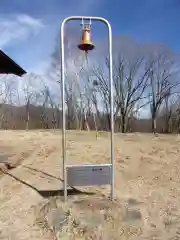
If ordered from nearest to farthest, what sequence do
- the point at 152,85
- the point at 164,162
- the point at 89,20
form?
the point at 89,20
the point at 164,162
the point at 152,85

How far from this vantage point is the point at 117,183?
6.64 metres

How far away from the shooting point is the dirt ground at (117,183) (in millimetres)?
4609

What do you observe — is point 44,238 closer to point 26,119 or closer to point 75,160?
point 75,160

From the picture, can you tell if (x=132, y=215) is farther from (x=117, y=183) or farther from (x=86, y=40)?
(x=86, y=40)

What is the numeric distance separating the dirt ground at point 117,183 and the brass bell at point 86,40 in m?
2.39

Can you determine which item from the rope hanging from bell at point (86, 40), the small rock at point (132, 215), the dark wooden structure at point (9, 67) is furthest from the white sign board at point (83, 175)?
the dark wooden structure at point (9, 67)

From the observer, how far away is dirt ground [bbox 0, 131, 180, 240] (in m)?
4.61

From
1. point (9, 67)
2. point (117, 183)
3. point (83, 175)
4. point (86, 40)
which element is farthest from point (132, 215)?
point (9, 67)

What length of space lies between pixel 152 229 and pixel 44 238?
54.0 inches

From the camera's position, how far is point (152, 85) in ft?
108

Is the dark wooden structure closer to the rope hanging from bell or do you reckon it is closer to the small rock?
the rope hanging from bell

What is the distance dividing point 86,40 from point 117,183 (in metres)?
2.76

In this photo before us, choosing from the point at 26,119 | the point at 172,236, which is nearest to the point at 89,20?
the point at 172,236

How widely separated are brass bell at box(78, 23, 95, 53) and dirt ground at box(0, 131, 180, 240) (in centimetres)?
239
